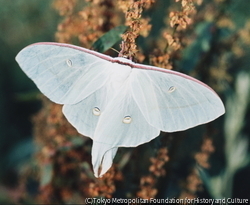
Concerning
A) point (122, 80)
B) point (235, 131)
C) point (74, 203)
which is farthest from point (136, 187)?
point (235, 131)

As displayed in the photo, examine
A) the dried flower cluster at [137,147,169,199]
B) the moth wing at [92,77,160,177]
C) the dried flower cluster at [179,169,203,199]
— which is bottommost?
the dried flower cluster at [179,169,203,199]

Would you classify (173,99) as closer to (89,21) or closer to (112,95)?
(112,95)

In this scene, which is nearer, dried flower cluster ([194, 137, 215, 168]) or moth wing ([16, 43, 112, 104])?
moth wing ([16, 43, 112, 104])

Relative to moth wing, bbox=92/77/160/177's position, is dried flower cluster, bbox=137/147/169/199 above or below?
below

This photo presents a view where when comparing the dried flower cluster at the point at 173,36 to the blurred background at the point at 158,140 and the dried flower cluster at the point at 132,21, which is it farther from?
the dried flower cluster at the point at 132,21

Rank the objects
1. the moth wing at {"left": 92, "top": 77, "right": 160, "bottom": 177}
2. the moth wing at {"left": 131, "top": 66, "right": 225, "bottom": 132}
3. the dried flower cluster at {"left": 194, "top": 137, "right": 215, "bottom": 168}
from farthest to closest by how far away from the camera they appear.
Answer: the dried flower cluster at {"left": 194, "top": 137, "right": 215, "bottom": 168}
the moth wing at {"left": 92, "top": 77, "right": 160, "bottom": 177}
the moth wing at {"left": 131, "top": 66, "right": 225, "bottom": 132}

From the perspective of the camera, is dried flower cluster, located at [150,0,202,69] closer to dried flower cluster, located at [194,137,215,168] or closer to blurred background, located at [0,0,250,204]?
blurred background, located at [0,0,250,204]

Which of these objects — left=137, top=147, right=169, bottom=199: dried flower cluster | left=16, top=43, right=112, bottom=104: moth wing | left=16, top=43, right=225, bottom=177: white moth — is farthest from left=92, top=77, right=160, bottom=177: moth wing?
left=137, top=147, right=169, bottom=199: dried flower cluster
